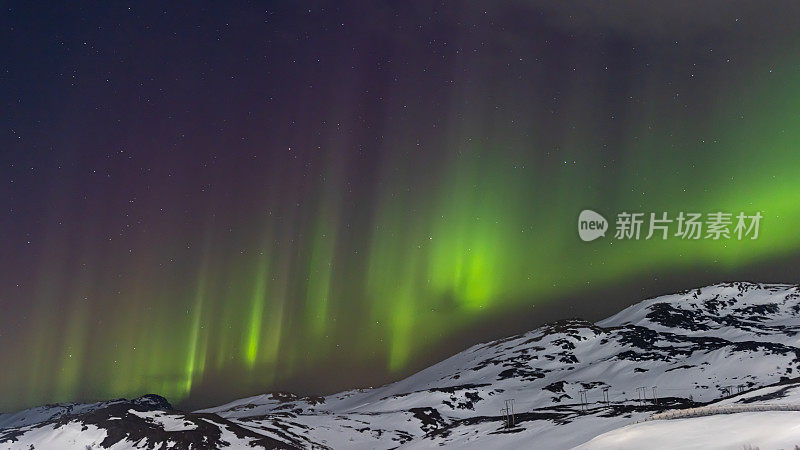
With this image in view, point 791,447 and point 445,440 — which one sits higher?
point 791,447

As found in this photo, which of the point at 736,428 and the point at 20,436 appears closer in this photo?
the point at 736,428

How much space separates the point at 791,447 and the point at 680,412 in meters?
36.3

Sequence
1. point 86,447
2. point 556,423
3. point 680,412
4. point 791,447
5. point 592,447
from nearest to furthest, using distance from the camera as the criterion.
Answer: point 791,447
point 592,447
point 680,412
point 556,423
point 86,447

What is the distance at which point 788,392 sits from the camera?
94.9 metres

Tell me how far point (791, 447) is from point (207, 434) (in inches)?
6772

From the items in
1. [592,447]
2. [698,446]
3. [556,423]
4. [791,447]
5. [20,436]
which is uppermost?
[791,447]

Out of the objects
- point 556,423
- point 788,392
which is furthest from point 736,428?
point 556,423

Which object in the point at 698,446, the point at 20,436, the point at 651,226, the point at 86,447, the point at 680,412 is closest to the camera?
the point at 698,446

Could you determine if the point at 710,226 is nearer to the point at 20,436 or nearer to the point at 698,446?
the point at 698,446

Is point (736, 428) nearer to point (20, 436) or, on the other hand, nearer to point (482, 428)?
point (482, 428)

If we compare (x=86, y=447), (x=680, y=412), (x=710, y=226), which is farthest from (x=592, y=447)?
(x=86, y=447)

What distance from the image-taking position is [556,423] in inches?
5354

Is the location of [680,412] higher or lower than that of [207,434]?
higher

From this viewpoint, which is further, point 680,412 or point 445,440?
point 445,440
